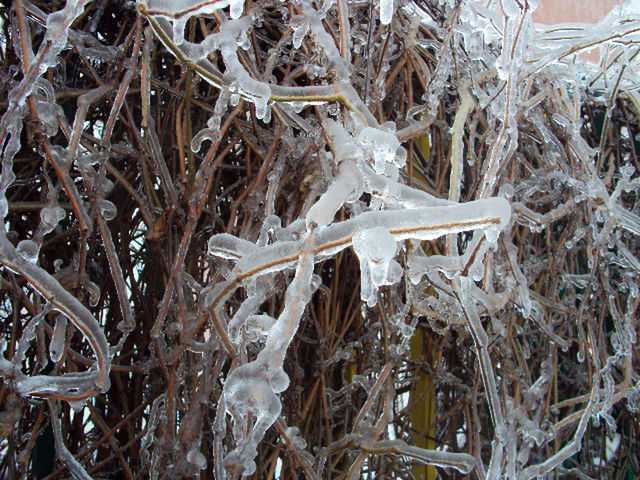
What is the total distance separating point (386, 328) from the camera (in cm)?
124

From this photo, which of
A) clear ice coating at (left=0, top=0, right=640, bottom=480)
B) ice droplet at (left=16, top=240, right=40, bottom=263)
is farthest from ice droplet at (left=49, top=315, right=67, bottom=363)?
ice droplet at (left=16, top=240, right=40, bottom=263)

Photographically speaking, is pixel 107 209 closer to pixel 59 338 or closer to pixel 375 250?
pixel 59 338

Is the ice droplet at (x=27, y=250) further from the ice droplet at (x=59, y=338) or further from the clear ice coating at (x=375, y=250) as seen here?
the clear ice coating at (x=375, y=250)

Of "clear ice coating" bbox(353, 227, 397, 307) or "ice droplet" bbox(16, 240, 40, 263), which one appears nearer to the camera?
"clear ice coating" bbox(353, 227, 397, 307)

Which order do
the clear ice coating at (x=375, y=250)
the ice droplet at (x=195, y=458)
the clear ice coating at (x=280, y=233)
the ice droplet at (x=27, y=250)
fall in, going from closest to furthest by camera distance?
1. the clear ice coating at (x=375, y=250)
2. the clear ice coating at (x=280, y=233)
3. the ice droplet at (x=27, y=250)
4. the ice droplet at (x=195, y=458)

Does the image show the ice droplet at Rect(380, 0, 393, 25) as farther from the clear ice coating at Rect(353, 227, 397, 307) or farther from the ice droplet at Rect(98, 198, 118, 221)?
the ice droplet at Rect(98, 198, 118, 221)

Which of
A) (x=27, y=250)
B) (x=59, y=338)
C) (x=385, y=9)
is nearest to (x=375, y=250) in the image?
(x=385, y=9)

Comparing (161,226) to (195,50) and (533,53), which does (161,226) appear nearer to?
(195,50)

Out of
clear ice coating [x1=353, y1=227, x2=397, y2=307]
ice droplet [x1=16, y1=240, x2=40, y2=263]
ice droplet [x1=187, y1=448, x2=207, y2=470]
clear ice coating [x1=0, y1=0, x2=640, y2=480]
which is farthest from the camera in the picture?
ice droplet [x1=187, y1=448, x2=207, y2=470]

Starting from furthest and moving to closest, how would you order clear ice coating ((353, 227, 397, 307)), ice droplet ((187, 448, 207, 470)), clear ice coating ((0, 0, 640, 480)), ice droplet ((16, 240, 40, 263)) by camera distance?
ice droplet ((187, 448, 207, 470)) < ice droplet ((16, 240, 40, 263)) < clear ice coating ((0, 0, 640, 480)) < clear ice coating ((353, 227, 397, 307))

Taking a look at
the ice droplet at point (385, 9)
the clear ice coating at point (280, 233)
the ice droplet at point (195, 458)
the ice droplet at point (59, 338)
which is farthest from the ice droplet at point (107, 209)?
the ice droplet at point (385, 9)

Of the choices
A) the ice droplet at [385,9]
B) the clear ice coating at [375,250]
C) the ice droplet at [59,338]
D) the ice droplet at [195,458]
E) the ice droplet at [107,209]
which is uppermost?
the ice droplet at [385,9]

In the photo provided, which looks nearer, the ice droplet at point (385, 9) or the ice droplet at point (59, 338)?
the ice droplet at point (385, 9)

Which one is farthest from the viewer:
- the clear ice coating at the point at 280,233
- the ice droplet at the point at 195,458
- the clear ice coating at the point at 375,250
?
the ice droplet at the point at 195,458
